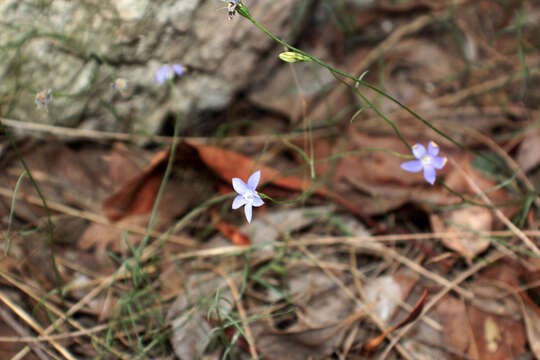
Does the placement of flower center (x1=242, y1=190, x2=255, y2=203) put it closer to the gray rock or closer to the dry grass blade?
the gray rock

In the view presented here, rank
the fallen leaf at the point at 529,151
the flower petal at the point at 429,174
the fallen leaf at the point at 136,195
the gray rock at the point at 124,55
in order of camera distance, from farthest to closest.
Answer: the fallen leaf at the point at 529,151 → the fallen leaf at the point at 136,195 → the gray rock at the point at 124,55 → the flower petal at the point at 429,174

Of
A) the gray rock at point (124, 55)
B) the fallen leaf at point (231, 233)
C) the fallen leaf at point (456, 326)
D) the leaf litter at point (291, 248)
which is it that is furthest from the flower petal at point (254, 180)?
the fallen leaf at point (456, 326)

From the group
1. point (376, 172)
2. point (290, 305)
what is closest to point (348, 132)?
point (376, 172)

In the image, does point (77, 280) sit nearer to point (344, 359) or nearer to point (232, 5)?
point (344, 359)

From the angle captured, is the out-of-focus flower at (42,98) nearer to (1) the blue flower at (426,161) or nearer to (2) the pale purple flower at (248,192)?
(2) the pale purple flower at (248,192)

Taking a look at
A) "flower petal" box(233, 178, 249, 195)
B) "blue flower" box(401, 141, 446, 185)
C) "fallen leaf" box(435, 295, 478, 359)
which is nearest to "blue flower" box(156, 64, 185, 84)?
"flower petal" box(233, 178, 249, 195)

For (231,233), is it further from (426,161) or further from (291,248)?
(426,161)

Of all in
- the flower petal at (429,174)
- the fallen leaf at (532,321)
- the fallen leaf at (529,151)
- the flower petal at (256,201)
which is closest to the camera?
the flower petal at (256,201)
